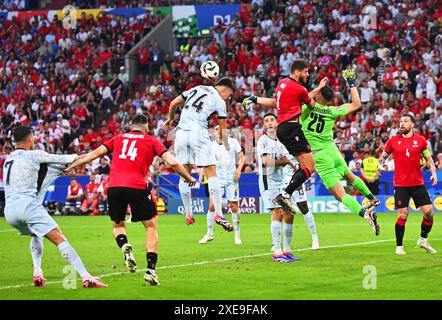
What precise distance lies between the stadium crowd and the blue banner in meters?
1.14

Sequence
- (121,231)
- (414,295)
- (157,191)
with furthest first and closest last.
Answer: (157,191), (121,231), (414,295)

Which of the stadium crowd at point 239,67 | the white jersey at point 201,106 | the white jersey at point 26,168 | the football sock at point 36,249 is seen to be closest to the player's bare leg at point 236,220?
the white jersey at point 201,106

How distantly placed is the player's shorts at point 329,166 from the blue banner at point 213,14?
89.9 ft

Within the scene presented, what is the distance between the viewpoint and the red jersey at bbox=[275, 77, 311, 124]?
15430 mm

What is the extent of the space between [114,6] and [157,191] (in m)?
16.4

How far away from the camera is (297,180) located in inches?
603

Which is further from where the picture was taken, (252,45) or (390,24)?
(252,45)

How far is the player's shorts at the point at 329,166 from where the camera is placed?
16875mm

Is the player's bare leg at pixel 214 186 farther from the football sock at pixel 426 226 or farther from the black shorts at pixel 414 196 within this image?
the football sock at pixel 426 226

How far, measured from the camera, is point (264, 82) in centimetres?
3756

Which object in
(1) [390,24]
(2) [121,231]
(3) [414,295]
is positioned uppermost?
(1) [390,24]

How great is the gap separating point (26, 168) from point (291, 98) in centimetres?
517

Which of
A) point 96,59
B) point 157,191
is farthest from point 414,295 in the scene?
point 96,59
